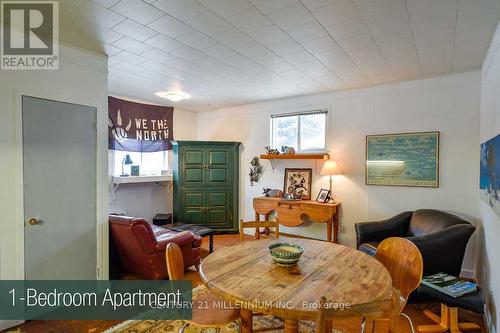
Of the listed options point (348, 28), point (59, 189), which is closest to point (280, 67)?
point (348, 28)

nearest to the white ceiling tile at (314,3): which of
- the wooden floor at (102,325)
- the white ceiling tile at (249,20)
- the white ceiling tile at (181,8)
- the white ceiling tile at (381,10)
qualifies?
the white ceiling tile at (381,10)

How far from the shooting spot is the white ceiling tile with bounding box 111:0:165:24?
6.32 feet

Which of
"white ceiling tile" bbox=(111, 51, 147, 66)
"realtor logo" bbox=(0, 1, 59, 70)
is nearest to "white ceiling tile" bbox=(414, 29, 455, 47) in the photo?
"white ceiling tile" bbox=(111, 51, 147, 66)

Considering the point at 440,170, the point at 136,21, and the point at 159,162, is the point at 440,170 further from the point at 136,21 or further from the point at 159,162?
the point at 159,162

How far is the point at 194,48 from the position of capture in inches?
107

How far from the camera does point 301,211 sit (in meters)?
4.27

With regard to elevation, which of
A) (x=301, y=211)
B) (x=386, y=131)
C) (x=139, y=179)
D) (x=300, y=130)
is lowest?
(x=301, y=211)

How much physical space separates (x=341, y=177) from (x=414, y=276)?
8.78 ft

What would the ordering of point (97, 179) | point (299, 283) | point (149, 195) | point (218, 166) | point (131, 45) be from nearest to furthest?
point (299, 283), point (131, 45), point (97, 179), point (149, 195), point (218, 166)

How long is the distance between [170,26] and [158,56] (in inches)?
29.1

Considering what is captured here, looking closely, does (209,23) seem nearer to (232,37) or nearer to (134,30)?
(232,37)

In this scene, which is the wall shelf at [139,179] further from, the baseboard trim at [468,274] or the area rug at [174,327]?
the baseboard trim at [468,274]

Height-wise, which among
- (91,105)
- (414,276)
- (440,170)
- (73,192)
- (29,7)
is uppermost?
(29,7)

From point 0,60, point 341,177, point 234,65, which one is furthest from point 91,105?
point 341,177
